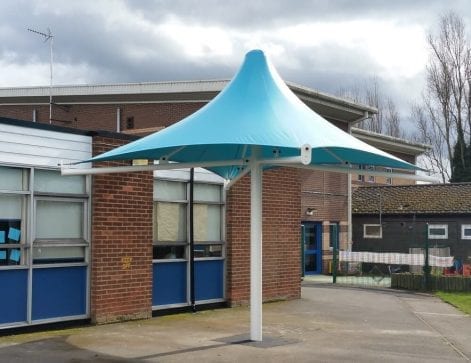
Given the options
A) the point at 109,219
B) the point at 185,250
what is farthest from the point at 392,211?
the point at 109,219

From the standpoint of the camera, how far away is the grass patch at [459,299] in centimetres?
1571

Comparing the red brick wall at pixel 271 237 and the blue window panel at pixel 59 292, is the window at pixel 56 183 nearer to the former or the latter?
the blue window panel at pixel 59 292

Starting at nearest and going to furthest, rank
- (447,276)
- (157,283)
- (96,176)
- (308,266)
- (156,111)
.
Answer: (96,176) < (157,283) < (447,276) < (156,111) < (308,266)

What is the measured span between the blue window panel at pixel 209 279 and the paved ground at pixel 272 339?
0.49m

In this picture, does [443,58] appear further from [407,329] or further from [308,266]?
[407,329]

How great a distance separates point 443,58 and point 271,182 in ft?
96.1

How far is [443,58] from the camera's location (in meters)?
41.0

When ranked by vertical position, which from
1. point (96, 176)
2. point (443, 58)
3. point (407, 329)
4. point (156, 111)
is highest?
point (443, 58)

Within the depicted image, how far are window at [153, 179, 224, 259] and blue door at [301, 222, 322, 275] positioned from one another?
12.6m

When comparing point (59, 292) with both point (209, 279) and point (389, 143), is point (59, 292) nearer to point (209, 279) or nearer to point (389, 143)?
point (209, 279)

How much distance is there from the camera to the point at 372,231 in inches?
1168

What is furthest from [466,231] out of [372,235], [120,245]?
[120,245]

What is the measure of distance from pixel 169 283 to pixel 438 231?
1799 centimetres

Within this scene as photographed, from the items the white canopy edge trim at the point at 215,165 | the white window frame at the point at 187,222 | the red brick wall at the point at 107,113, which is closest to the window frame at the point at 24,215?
the white canopy edge trim at the point at 215,165
